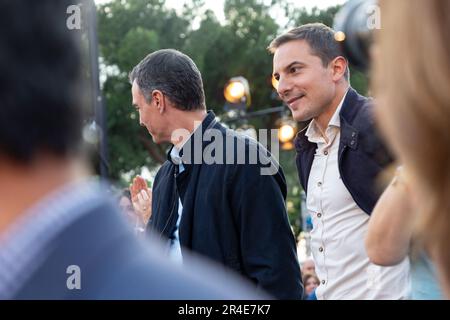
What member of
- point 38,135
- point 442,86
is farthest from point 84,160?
point 442,86

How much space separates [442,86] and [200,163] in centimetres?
243

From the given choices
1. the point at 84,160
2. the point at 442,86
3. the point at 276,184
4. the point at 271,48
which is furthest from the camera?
the point at 271,48

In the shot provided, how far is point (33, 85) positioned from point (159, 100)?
2.69 meters

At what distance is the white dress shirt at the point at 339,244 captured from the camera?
2621 mm

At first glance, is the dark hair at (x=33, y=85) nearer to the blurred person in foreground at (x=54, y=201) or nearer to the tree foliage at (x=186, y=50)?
the blurred person in foreground at (x=54, y=201)

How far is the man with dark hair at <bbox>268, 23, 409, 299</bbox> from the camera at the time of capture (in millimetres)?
2668

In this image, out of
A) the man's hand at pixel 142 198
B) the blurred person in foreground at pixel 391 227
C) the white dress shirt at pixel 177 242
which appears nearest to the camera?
the blurred person in foreground at pixel 391 227

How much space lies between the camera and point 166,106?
11.4 ft

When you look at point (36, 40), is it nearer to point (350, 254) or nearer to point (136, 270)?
point (136, 270)

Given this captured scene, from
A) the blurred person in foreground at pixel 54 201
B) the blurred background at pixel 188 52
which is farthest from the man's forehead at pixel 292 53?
the blurred background at pixel 188 52

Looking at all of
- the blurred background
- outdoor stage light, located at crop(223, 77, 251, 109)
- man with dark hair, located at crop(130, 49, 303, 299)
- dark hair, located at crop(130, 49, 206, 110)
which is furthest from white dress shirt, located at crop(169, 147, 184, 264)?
the blurred background

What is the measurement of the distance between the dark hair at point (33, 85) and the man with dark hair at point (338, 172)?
1897 millimetres

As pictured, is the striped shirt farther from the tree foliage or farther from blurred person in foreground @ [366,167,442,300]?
the tree foliage

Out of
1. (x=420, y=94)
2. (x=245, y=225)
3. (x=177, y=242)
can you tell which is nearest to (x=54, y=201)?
(x=420, y=94)
